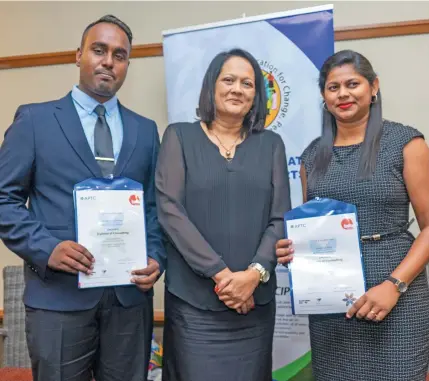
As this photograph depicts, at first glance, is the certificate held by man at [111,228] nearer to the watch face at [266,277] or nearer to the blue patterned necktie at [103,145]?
the blue patterned necktie at [103,145]

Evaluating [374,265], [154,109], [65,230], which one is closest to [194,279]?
[65,230]

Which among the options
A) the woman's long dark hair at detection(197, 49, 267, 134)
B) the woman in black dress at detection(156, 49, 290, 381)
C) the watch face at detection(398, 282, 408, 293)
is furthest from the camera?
the woman's long dark hair at detection(197, 49, 267, 134)

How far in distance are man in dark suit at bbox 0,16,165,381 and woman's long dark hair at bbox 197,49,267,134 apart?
10.4 inches

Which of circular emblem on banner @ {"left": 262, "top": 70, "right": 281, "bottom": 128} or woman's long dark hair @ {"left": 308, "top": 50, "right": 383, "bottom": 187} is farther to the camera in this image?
circular emblem on banner @ {"left": 262, "top": 70, "right": 281, "bottom": 128}

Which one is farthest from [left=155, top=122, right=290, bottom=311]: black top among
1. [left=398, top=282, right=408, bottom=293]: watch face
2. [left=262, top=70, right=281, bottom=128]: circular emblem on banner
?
[left=262, top=70, right=281, bottom=128]: circular emblem on banner

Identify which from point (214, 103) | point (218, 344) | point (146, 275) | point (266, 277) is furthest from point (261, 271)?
point (214, 103)

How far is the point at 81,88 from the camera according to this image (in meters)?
1.72

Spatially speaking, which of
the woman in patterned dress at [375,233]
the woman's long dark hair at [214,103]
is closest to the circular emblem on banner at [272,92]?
the woman's long dark hair at [214,103]

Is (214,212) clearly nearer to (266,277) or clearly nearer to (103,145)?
(266,277)

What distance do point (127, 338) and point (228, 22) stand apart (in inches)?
70.9

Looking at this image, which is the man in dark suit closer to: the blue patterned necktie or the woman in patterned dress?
the blue patterned necktie

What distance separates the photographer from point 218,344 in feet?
5.02

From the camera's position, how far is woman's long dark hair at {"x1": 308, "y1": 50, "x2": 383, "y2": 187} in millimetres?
1518

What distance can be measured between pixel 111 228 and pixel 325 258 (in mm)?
686
